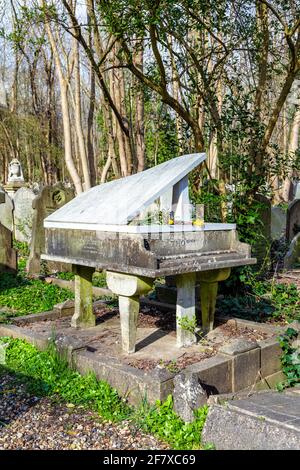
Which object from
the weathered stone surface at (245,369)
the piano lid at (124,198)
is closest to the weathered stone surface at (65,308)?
the piano lid at (124,198)

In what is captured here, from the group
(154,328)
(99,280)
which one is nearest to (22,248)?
(99,280)

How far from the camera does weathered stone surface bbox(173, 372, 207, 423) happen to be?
3.53 m

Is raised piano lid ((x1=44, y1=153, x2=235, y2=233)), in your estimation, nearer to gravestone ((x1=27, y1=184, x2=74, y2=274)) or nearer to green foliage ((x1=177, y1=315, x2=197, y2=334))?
green foliage ((x1=177, y1=315, x2=197, y2=334))

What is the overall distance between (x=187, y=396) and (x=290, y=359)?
1.69 meters

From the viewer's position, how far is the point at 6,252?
353 inches

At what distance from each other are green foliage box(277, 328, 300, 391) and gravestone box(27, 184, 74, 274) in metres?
5.81

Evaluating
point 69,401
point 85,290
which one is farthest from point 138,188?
point 69,401

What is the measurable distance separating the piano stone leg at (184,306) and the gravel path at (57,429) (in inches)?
55.7

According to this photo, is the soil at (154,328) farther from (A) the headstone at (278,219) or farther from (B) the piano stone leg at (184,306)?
(A) the headstone at (278,219)

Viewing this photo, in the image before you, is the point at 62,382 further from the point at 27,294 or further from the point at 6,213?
the point at 6,213

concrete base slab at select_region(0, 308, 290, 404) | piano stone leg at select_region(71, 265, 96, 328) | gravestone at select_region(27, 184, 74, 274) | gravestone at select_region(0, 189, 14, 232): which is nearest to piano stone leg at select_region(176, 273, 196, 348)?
concrete base slab at select_region(0, 308, 290, 404)

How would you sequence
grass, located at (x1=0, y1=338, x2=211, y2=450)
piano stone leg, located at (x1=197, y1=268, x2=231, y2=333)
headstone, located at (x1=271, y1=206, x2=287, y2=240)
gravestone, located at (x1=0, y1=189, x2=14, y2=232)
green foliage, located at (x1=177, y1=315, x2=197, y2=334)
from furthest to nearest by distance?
1. headstone, located at (x1=271, y1=206, x2=287, y2=240)
2. gravestone, located at (x1=0, y1=189, x2=14, y2=232)
3. piano stone leg, located at (x1=197, y1=268, x2=231, y2=333)
4. green foliage, located at (x1=177, y1=315, x2=197, y2=334)
5. grass, located at (x1=0, y1=338, x2=211, y2=450)

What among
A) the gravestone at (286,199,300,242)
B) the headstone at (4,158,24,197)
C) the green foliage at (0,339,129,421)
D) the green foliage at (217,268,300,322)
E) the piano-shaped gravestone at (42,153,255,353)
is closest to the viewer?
the green foliage at (0,339,129,421)

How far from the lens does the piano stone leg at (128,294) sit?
4326 mm
